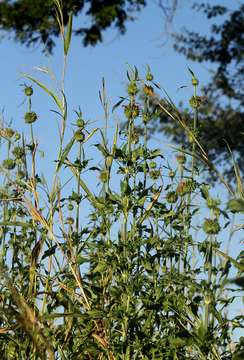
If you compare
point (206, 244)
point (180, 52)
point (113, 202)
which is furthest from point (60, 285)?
point (180, 52)

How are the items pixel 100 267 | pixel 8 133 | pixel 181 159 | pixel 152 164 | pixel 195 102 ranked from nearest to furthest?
pixel 100 267 → pixel 152 164 → pixel 195 102 → pixel 181 159 → pixel 8 133

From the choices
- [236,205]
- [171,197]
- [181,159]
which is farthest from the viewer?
[181,159]

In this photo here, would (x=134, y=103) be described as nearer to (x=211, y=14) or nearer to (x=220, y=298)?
(x=220, y=298)

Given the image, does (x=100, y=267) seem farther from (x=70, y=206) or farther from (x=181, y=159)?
(x=181, y=159)

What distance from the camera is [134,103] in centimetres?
307

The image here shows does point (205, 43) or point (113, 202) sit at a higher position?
point (205, 43)

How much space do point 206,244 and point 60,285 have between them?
1.75ft

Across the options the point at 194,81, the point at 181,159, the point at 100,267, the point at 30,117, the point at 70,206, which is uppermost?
the point at 194,81

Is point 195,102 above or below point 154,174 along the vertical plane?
above

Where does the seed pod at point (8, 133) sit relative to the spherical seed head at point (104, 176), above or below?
above

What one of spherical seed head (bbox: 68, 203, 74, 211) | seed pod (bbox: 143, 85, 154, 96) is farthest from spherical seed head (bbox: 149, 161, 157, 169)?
spherical seed head (bbox: 68, 203, 74, 211)

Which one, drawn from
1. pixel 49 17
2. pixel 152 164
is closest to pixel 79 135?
pixel 152 164

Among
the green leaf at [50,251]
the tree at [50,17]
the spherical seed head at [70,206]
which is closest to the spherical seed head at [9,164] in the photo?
the spherical seed head at [70,206]

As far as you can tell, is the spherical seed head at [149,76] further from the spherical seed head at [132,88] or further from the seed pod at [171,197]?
the seed pod at [171,197]
